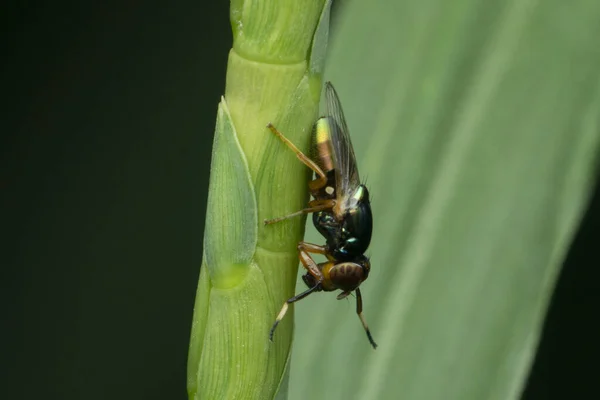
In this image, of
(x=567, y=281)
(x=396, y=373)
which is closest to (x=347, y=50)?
(x=396, y=373)

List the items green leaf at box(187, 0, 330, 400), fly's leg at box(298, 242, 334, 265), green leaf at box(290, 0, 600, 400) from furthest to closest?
green leaf at box(290, 0, 600, 400), fly's leg at box(298, 242, 334, 265), green leaf at box(187, 0, 330, 400)

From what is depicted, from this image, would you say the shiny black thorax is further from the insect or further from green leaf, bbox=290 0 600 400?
green leaf, bbox=290 0 600 400

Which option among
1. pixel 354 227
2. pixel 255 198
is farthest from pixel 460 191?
pixel 255 198

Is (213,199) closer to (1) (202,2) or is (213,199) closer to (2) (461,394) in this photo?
(2) (461,394)

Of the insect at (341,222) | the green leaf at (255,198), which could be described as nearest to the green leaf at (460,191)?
the insect at (341,222)

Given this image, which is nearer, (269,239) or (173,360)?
(269,239)

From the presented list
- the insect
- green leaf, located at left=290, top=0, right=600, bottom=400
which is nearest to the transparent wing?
the insect
